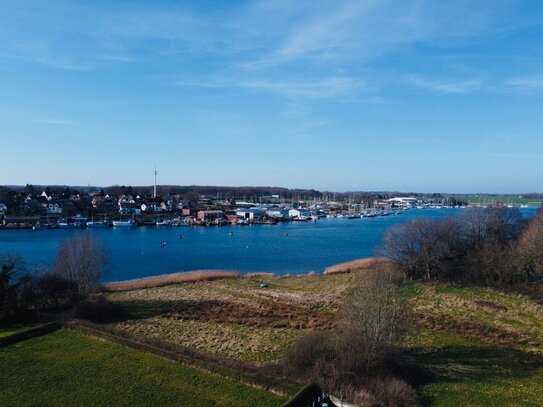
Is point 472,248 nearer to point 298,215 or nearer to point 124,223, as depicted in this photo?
point 124,223

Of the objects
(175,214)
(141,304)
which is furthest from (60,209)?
(141,304)

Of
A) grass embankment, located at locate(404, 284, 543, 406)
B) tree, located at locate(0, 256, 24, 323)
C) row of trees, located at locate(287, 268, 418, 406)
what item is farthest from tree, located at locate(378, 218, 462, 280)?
tree, located at locate(0, 256, 24, 323)

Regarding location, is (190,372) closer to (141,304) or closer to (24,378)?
(24,378)

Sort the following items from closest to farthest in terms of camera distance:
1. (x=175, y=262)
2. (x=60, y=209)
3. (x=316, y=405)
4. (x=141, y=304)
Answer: (x=316, y=405)
(x=141, y=304)
(x=175, y=262)
(x=60, y=209)

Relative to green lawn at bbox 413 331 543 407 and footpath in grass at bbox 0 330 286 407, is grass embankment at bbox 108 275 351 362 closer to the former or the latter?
footpath in grass at bbox 0 330 286 407

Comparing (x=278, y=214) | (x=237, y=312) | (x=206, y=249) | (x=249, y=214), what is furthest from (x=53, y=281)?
(x=278, y=214)

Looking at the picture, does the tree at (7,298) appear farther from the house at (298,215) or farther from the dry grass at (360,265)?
the house at (298,215)

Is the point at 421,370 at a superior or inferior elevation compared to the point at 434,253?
inferior
